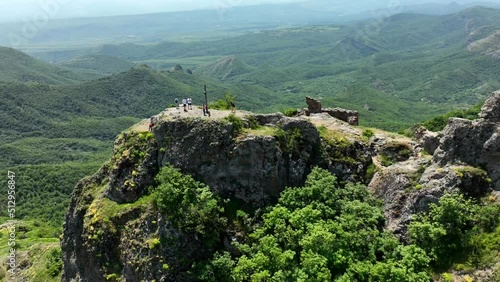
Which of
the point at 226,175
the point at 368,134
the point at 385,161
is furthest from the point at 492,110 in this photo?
the point at 226,175

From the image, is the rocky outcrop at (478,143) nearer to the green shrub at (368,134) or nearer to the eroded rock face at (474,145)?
the eroded rock face at (474,145)

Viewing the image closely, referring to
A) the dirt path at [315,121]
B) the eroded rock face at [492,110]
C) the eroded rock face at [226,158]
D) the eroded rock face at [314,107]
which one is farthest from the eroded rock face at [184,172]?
the eroded rock face at [314,107]

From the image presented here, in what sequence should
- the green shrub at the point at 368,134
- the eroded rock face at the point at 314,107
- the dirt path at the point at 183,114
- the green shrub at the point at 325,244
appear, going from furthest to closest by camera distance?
the eroded rock face at the point at 314,107
the green shrub at the point at 368,134
the dirt path at the point at 183,114
the green shrub at the point at 325,244

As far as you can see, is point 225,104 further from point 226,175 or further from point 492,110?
point 492,110

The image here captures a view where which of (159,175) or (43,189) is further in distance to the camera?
(43,189)

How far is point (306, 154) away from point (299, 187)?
10.8 ft

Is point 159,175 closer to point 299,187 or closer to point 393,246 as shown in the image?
point 299,187

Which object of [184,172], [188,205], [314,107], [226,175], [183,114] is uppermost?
[183,114]

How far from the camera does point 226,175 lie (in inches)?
1187

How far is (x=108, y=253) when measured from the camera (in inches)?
1191

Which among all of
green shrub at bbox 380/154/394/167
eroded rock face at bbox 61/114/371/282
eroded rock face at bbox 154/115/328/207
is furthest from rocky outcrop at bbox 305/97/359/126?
eroded rock face at bbox 154/115/328/207

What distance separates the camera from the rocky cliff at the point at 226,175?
27.3m

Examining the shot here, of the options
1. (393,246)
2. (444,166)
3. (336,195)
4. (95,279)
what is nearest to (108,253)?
(95,279)

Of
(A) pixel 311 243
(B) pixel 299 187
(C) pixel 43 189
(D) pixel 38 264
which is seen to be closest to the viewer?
(A) pixel 311 243
